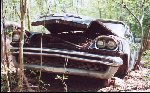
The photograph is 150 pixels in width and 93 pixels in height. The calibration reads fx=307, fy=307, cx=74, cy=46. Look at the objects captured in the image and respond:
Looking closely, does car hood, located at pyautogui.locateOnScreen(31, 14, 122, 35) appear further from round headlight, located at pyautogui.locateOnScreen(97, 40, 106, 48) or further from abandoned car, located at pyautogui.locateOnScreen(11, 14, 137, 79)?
round headlight, located at pyautogui.locateOnScreen(97, 40, 106, 48)

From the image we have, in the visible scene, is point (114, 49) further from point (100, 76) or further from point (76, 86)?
point (76, 86)

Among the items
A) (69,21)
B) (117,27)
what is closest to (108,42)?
(69,21)

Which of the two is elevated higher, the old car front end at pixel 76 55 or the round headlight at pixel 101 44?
the round headlight at pixel 101 44

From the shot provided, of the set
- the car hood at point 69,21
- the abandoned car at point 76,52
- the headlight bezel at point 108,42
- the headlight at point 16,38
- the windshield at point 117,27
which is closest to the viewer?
the abandoned car at point 76,52

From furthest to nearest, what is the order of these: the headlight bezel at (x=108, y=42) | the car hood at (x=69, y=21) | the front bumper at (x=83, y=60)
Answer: the car hood at (x=69, y=21), the headlight bezel at (x=108, y=42), the front bumper at (x=83, y=60)

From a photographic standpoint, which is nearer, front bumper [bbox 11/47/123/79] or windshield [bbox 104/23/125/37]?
front bumper [bbox 11/47/123/79]

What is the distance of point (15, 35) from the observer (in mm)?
6352

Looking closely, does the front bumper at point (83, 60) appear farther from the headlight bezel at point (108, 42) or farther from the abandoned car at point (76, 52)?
the headlight bezel at point (108, 42)

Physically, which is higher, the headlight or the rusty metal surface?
the headlight

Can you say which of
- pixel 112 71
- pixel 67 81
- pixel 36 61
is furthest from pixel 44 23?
pixel 112 71

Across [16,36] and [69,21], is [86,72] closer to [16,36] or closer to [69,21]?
[69,21]

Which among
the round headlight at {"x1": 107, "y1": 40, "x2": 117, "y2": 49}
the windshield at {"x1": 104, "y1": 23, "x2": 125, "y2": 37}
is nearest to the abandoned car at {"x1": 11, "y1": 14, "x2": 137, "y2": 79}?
the round headlight at {"x1": 107, "y1": 40, "x2": 117, "y2": 49}

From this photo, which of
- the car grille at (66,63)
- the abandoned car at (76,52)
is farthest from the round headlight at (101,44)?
the car grille at (66,63)

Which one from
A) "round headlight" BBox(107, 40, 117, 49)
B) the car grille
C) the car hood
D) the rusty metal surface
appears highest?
the car hood
